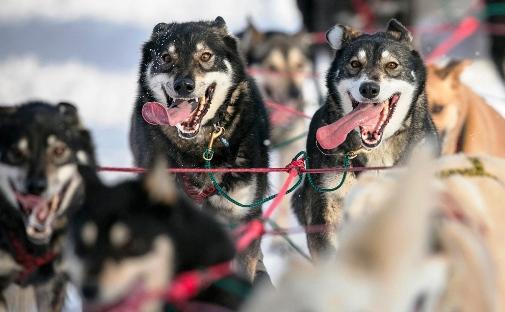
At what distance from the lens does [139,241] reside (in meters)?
1.83

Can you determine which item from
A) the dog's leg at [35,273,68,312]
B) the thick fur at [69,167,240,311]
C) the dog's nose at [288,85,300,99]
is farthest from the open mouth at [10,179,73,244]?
the dog's nose at [288,85,300,99]

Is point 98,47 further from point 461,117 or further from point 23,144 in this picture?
point 23,144

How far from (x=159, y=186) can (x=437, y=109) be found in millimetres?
2660

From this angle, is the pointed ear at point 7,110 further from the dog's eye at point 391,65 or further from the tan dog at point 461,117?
the tan dog at point 461,117

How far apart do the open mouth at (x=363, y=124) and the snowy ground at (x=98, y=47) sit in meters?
2.62

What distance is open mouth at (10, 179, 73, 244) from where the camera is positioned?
7.78 feet

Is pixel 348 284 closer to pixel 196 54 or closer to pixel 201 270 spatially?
pixel 201 270

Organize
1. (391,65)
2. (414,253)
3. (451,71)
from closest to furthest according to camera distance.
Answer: (414,253) → (391,65) → (451,71)

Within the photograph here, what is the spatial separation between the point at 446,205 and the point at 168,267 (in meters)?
0.50

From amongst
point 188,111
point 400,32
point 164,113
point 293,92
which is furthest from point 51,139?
point 293,92

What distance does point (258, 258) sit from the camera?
3.49 meters

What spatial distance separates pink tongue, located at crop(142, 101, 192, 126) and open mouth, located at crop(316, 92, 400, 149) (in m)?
0.45

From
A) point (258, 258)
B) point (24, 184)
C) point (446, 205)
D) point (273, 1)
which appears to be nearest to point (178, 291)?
point (446, 205)

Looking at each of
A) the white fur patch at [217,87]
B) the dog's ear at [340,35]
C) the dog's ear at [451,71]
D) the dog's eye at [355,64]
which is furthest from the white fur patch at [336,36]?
the dog's ear at [451,71]
